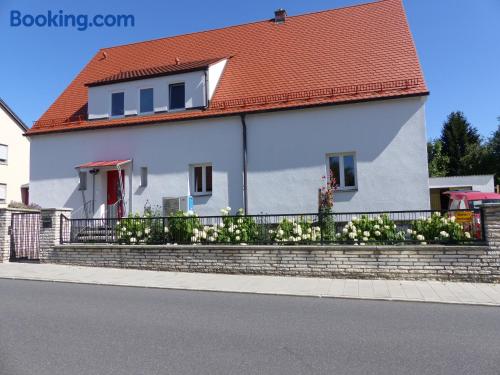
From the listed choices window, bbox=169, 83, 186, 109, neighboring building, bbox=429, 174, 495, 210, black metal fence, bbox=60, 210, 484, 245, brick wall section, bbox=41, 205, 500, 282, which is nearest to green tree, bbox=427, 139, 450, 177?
neighboring building, bbox=429, 174, 495, 210

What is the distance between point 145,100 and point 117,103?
1269 millimetres

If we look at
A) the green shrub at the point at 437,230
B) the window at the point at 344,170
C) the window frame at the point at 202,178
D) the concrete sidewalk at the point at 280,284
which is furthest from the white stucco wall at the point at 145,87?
the green shrub at the point at 437,230

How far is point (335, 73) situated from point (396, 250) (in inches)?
315

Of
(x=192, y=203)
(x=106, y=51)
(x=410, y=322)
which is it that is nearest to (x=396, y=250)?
(x=410, y=322)

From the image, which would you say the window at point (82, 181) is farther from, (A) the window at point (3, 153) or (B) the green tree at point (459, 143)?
(B) the green tree at point (459, 143)

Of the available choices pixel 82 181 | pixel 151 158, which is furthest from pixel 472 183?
pixel 82 181

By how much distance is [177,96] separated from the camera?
57.1 ft

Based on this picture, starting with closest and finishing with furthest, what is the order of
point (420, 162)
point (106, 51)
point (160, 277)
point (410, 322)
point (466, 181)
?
point (410, 322)
point (160, 277)
point (420, 162)
point (106, 51)
point (466, 181)

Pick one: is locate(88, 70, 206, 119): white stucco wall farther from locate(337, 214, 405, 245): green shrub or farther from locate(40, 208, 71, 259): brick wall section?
locate(337, 214, 405, 245): green shrub

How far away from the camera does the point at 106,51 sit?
2264 centimetres

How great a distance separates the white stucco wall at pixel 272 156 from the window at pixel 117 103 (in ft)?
3.23

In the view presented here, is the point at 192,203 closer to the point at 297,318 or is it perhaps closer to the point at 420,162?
the point at 420,162

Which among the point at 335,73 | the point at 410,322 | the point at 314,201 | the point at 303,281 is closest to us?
the point at 410,322

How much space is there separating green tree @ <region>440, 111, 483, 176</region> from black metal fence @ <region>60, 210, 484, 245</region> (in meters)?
37.5
